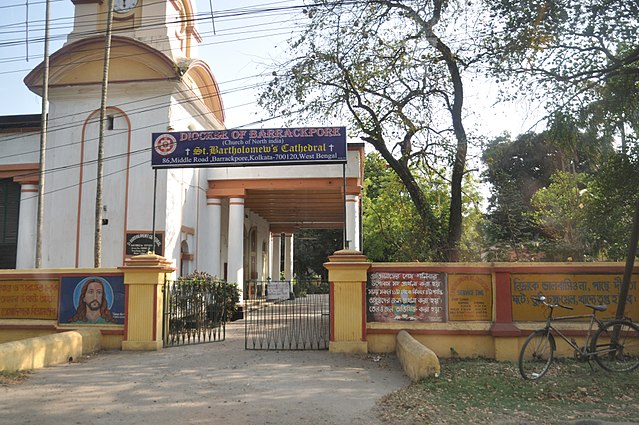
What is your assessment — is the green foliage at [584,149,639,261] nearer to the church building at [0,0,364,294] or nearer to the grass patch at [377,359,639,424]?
the grass patch at [377,359,639,424]

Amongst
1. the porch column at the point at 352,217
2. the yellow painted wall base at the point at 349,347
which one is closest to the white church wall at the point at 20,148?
the porch column at the point at 352,217

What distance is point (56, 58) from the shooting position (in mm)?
17703

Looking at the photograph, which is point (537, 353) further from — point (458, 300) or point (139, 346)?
point (139, 346)

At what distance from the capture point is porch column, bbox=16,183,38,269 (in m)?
17.7

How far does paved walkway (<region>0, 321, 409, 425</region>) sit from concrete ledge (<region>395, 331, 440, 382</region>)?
186 millimetres

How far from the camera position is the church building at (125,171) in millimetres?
17141

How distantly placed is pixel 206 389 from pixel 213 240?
475 inches

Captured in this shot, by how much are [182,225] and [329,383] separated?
11818 mm

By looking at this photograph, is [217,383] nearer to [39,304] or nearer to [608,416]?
[608,416]

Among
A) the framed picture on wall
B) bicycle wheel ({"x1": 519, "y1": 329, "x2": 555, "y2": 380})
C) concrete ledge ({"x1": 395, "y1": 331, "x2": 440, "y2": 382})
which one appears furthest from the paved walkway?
bicycle wheel ({"x1": 519, "y1": 329, "x2": 555, "y2": 380})

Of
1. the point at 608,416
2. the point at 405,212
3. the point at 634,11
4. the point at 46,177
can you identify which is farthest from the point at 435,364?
the point at 46,177

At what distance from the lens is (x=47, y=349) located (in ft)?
27.6

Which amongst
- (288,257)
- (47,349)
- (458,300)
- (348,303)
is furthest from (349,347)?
(288,257)

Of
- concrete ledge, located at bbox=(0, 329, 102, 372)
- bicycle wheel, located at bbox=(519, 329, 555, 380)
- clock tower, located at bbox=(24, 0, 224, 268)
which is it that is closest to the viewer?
bicycle wheel, located at bbox=(519, 329, 555, 380)
